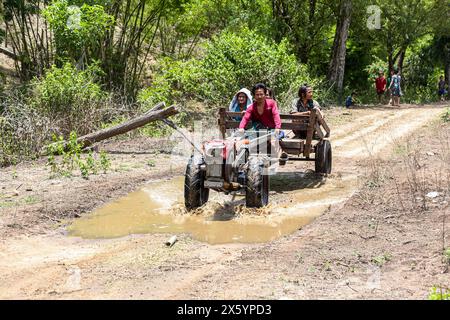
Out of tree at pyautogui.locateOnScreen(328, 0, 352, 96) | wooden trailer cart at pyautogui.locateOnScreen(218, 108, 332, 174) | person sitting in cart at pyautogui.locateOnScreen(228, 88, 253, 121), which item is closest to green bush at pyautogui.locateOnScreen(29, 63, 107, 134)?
person sitting in cart at pyautogui.locateOnScreen(228, 88, 253, 121)

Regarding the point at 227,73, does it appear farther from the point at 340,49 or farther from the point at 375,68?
the point at 375,68

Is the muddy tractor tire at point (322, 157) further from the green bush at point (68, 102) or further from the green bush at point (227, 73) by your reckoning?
the green bush at point (227, 73)

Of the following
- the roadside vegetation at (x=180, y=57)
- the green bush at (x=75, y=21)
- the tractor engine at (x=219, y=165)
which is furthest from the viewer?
the green bush at (x=75, y=21)

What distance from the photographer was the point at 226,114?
1116cm

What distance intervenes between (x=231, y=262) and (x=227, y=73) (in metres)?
12.9

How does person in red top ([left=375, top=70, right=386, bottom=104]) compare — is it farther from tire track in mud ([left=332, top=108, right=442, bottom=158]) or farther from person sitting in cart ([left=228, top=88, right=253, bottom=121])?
person sitting in cart ([left=228, top=88, right=253, bottom=121])

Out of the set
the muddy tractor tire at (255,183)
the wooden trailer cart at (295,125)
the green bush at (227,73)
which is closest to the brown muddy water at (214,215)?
the muddy tractor tire at (255,183)

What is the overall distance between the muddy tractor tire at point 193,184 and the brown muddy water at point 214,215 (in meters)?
0.15

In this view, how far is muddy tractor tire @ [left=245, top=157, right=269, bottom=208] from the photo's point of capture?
356 inches

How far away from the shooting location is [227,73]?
19.3 m

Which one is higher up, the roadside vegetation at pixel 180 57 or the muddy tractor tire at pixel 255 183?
the roadside vegetation at pixel 180 57

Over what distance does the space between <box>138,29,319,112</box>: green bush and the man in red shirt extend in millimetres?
8639

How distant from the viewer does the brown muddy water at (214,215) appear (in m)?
8.58

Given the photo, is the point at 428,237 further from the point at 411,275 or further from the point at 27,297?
the point at 27,297
